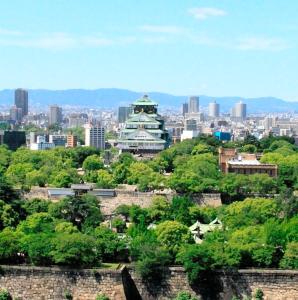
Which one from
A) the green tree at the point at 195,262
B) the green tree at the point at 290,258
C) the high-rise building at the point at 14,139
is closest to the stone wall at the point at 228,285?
the green tree at the point at 195,262

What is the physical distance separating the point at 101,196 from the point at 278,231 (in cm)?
1078

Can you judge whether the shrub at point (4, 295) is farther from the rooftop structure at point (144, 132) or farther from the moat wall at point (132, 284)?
the rooftop structure at point (144, 132)

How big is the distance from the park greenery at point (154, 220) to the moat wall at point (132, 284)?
32 centimetres

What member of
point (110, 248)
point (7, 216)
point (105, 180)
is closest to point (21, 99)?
point (105, 180)

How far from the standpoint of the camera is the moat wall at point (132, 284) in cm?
2516

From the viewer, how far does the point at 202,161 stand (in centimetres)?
4606

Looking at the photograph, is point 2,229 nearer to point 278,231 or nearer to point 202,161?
point 278,231

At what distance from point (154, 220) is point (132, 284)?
24.4 ft

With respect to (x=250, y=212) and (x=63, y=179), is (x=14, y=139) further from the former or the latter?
(x=250, y=212)

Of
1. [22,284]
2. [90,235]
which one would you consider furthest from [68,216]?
[22,284]

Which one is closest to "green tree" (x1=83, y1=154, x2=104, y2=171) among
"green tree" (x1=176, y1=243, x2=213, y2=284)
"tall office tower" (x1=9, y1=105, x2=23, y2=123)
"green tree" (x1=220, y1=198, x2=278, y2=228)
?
"green tree" (x1=220, y1=198, x2=278, y2=228)

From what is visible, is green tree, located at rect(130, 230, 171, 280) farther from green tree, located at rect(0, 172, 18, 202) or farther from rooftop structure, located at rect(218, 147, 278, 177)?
rooftop structure, located at rect(218, 147, 278, 177)

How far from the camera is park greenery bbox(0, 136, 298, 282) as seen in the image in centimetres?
2573

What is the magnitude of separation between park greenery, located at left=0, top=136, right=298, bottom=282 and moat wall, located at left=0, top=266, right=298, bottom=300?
1.03 feet
